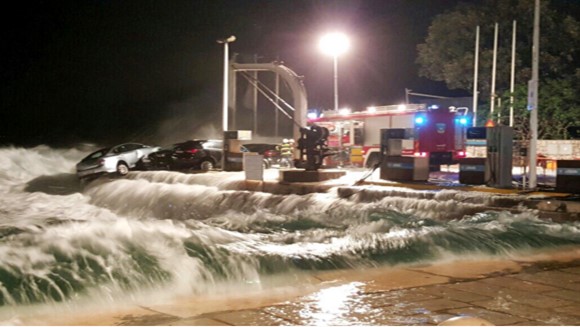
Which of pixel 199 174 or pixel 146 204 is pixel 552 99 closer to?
pixel 199 174

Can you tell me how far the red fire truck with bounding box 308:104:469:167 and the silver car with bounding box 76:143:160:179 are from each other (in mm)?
8426

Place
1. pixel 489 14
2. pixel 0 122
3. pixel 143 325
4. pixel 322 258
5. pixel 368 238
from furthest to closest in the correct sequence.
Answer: pixel 0 122 < pixel 489 14 < pixel 368 238 < pixel 322 258 < pixel 143 325

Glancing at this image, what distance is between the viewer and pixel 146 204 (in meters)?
24.3

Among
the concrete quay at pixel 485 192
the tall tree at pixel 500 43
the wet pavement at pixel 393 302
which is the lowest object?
the wet pavement at pixel 393 302

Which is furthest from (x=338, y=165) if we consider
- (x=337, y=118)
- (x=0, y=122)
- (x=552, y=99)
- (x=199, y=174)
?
(x=0, y=122)

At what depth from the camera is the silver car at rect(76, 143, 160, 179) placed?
30672mm

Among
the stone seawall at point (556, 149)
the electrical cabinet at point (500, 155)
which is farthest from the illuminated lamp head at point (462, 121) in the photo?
the electrical cabinet at point (500, 155)

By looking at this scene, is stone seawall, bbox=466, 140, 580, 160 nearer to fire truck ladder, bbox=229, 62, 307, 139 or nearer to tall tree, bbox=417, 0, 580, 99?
tall tree, bbox=417, 0, 580, 99

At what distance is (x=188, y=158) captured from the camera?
30.3 meters

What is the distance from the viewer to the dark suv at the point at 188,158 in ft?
99.3

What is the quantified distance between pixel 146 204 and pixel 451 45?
103 ft

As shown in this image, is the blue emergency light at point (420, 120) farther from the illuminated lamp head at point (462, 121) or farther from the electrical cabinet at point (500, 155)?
the electrical cabinet at point (500, 155)

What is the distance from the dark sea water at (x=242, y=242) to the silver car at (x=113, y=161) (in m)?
8.48

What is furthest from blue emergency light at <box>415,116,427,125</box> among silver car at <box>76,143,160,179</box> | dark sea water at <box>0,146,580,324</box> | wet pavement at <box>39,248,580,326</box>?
wet pavement at <box>39,248,580,326</box>
